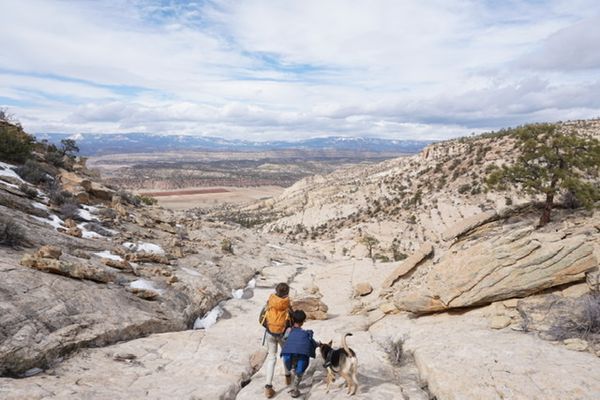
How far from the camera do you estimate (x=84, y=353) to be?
9086 mm

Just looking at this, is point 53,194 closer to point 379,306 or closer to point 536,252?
point 379,306

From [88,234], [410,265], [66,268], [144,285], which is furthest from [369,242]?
[66,268]

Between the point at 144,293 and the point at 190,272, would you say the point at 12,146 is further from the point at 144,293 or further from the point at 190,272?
the point at 144,293

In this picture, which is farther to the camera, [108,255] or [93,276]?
[108,255]

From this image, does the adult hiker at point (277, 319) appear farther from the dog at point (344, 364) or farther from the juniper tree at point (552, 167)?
the juniper tree at point (552, 167)

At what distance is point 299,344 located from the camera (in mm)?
7785

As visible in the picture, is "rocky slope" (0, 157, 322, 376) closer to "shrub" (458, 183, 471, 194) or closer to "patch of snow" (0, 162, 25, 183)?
"patch of snow" (0, 162, 25, 183)

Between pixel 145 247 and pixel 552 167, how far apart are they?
59.3 ft

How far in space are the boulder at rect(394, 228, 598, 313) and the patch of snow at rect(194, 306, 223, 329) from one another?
23.4 feet

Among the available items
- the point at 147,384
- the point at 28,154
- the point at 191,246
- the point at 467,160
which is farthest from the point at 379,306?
the point at 467,160

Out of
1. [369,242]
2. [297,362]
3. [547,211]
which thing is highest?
[547,211]

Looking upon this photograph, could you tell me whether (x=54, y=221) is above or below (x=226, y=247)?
above

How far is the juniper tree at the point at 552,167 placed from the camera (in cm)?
1509

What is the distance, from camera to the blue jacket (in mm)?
7754
